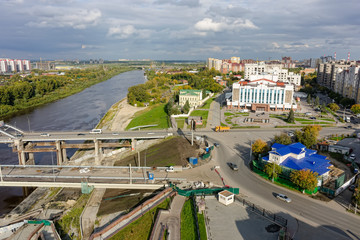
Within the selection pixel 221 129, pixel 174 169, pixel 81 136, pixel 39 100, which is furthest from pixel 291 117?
pixel 39 100

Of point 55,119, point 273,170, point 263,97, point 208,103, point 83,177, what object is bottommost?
point 55,119

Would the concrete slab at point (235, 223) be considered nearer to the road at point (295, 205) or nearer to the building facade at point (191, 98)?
the road at point (295, 205)

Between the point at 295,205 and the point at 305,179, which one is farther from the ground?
the point at 305,179

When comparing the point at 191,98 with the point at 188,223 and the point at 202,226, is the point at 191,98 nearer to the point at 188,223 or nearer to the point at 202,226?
the point at 188,223

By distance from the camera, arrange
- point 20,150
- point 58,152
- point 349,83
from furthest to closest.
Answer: point 349,83 < point 58,152 < point 20,150

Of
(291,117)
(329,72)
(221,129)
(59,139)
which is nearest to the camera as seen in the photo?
(59,139)

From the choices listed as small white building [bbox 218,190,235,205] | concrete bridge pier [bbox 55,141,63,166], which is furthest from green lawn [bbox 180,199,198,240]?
concrete bridge pier [bbox 55,141,63,166]
